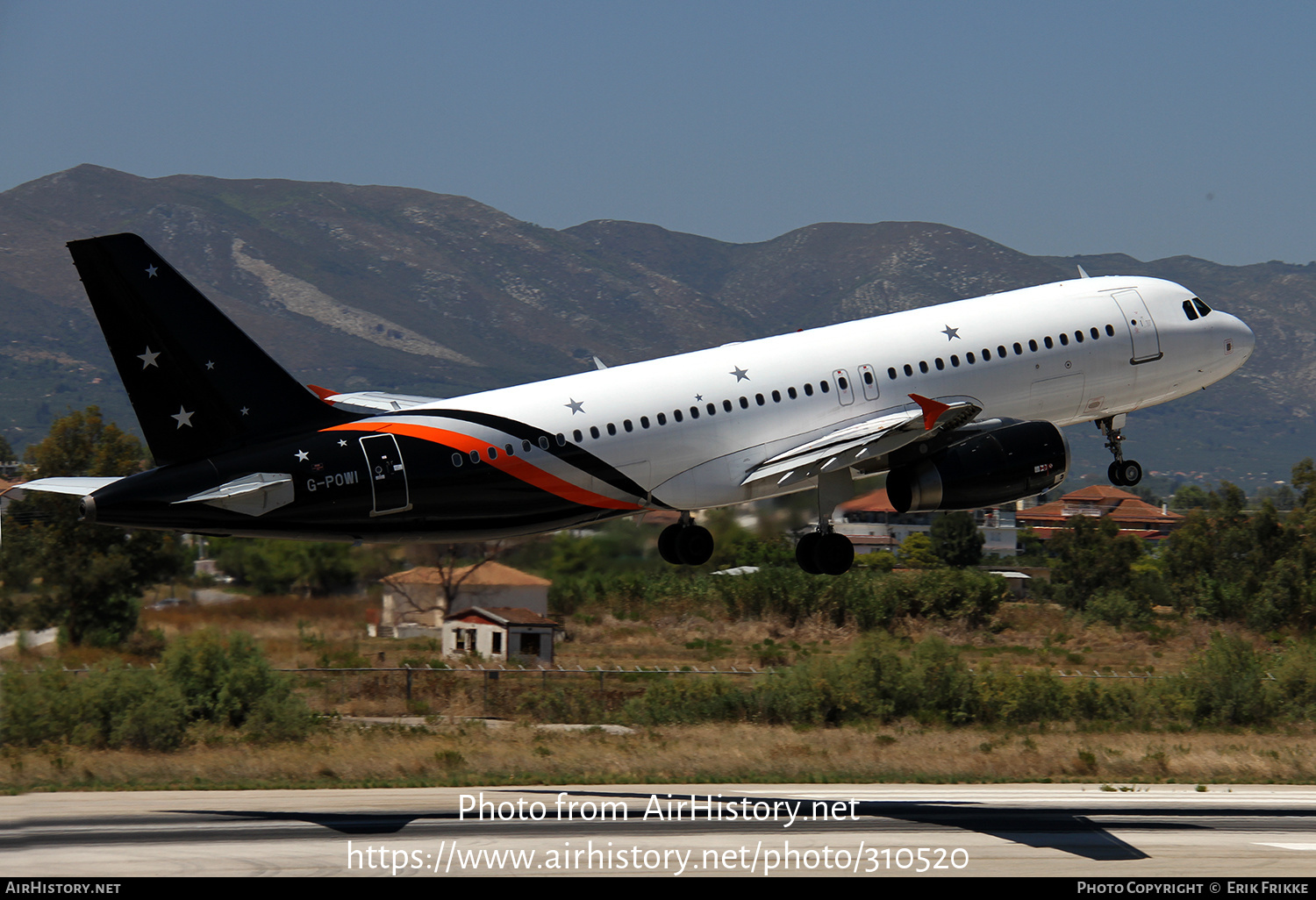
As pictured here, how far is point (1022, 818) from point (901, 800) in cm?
489

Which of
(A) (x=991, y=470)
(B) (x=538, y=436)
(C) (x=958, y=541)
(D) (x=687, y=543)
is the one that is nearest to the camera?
(B) (x=538, y=436)

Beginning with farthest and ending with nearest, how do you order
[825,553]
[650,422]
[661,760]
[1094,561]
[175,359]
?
1. [1094,561]
2. [661,760]
3. [825,553]
4. [650,422]
5. [175,359]

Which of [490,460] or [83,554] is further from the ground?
[490,460]

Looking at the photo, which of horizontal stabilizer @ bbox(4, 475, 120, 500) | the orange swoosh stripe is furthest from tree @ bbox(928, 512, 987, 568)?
horizontal stabilizer @ bbox(4, 475, 120, 500)

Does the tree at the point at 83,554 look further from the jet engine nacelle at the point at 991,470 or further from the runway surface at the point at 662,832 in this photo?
the jet engine nacelle at the point at 991,470

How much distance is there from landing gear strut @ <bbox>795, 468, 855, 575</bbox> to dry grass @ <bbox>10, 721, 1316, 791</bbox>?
49.5ft

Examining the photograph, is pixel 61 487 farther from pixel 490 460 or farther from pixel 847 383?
pixel 847 383

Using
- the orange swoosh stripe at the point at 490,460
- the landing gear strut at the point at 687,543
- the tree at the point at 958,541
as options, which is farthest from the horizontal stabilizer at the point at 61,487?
the tree at the point at 958,541

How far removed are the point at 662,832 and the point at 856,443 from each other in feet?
35.4

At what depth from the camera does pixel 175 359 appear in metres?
32.4

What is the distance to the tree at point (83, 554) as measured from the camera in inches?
2672

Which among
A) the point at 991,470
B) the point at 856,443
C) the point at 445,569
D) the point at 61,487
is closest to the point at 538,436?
the point at 856,443

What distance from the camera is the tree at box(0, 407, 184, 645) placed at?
6788 centimetres

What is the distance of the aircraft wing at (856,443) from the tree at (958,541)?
109 m
